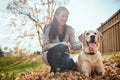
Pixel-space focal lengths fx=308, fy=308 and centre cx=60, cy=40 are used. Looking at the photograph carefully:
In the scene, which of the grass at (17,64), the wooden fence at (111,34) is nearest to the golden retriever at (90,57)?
the grass at (17,64)

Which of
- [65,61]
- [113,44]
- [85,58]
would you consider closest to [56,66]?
[65,61]

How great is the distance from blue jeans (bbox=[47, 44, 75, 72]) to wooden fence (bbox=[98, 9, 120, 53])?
0.77 m

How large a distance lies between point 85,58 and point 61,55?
0.13 metres

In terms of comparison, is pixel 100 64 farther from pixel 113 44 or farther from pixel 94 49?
pixel 113 44

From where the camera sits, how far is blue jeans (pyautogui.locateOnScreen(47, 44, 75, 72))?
1577 millimetres

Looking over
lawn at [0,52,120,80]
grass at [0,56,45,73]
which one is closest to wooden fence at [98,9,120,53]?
lawn at [0,52,120,80]

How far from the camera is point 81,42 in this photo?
5.25 feet

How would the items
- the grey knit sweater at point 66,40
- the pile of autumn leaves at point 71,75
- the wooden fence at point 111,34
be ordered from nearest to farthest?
1. the pile of autumn leaves at point 71,75
2. the grey knit sweater at point 66,40
3. the wooden fence at point 111,34

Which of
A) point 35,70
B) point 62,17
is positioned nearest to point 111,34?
point 35,70

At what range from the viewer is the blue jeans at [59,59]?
158cm

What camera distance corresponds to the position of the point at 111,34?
96.4 inches

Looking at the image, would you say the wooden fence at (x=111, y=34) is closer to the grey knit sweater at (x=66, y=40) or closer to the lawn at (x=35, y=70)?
the lawn at (x=35, y=70)

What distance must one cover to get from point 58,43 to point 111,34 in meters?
0.95

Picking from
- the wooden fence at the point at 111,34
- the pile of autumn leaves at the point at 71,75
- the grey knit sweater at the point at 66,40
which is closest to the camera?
the pile of autumn leaves at the point at 71,75
